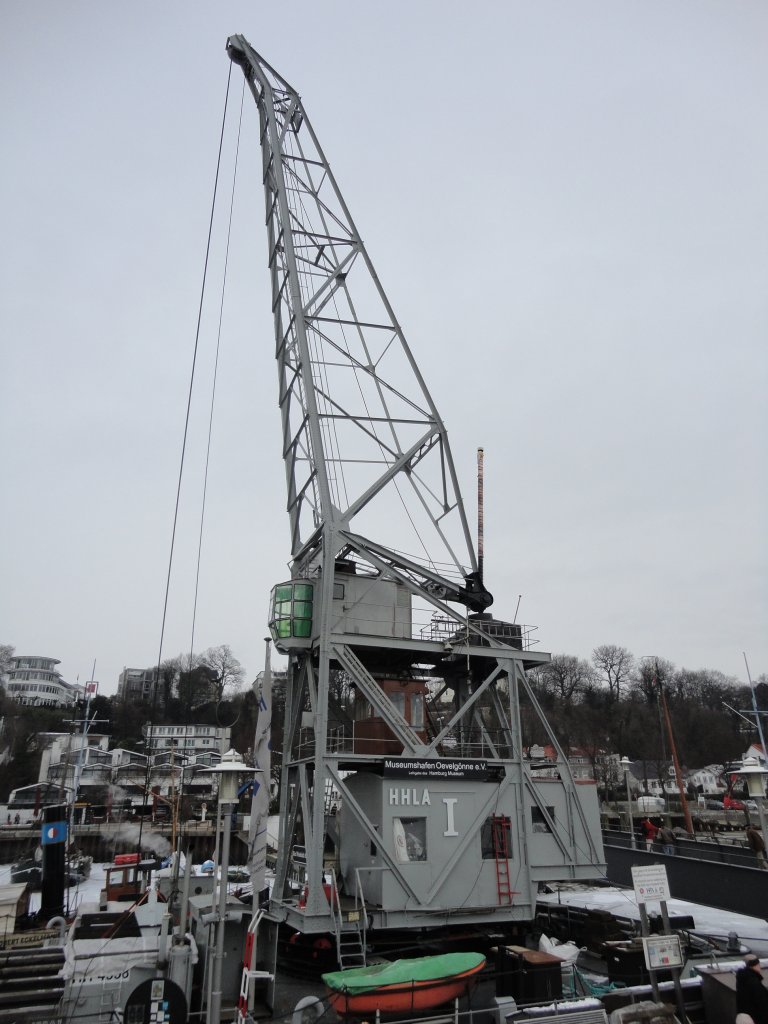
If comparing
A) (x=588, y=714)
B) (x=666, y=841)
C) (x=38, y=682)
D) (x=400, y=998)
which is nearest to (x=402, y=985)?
(x=400, y=998)

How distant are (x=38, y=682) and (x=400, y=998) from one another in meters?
148

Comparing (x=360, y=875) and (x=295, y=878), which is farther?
(x=295, y=878)

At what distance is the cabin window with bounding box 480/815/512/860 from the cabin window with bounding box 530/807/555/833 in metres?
0.90

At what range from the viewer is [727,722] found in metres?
95.6

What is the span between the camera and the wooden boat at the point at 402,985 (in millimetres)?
13961

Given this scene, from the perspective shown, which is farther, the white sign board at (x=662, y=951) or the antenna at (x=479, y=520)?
the antenna at (x=479, y=520)

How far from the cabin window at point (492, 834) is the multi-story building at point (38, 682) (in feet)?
422

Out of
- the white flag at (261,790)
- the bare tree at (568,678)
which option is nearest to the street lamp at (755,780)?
the white flag at (261,790)

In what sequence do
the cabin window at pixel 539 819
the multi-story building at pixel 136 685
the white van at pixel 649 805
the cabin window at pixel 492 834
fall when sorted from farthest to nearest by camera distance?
1. the multi-story building at pixel 136 685
2. the white van at pixel 649 805
3. the cabin window at pixel 539 819
4. the cabin window at pixel 492 834

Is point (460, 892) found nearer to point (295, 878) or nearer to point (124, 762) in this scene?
point (295, 878)

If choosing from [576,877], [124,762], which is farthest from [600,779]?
[576,877]

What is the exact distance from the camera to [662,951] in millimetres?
11664

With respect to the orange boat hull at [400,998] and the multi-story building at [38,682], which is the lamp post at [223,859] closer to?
the orange boat hull at [400,998]

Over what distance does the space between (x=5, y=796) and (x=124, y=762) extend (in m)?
15.2
